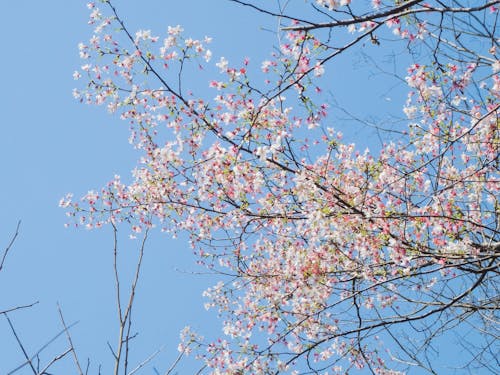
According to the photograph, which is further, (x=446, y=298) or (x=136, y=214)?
(x=136, y=214)

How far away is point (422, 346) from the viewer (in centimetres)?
570

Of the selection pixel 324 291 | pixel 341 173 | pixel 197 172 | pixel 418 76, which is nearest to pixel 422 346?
pixel 324 291

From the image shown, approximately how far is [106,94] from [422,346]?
527cm

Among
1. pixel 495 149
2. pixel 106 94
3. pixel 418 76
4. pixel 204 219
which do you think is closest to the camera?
pixel 418 76

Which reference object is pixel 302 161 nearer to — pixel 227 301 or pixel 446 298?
pixel 446 298

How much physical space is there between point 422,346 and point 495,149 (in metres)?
2.54

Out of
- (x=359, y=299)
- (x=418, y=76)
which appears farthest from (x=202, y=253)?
(x=418, y=76)

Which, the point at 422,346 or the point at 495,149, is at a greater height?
the point at 495,149

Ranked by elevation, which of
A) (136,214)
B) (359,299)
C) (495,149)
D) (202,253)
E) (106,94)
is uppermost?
→ (106,94)

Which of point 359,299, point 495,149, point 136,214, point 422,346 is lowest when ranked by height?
point 422,346

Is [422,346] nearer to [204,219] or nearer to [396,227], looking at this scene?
[396,227]

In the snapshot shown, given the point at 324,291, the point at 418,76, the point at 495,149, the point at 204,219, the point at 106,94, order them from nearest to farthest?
the point at 418,76
the point at 495,149
the point at 324,291
the point at 106,94
the point at 204,219

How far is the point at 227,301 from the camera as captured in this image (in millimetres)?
8008

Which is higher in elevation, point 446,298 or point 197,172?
point 197,172
